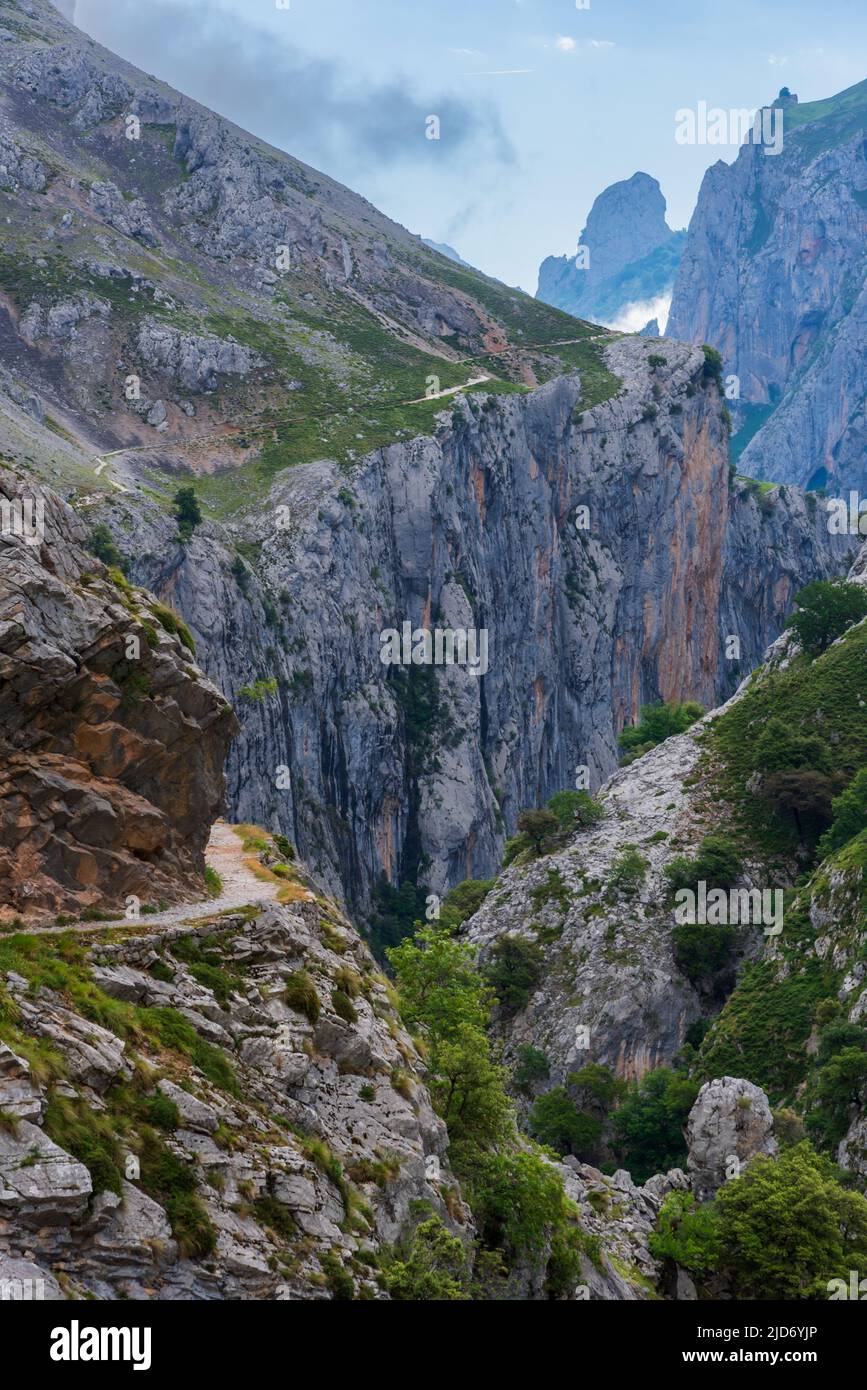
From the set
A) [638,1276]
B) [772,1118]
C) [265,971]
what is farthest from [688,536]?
[265,971]

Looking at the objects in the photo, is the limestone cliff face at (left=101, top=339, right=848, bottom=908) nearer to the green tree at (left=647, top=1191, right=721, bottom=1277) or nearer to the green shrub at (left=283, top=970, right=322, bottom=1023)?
the green tree at (left=647, top=1191, right=721, bottom=1277)

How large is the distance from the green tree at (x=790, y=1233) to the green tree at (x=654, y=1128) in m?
18.7

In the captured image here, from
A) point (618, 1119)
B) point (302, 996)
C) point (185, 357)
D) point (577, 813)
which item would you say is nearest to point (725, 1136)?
point (618, 1119)

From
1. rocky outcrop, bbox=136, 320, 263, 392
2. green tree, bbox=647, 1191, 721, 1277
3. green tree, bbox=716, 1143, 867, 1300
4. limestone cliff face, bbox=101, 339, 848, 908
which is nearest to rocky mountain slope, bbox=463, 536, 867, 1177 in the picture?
green tree, bbox=716, 1143, 867, 1300

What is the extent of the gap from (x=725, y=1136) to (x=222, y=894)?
88.7ft

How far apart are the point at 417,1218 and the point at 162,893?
9.76m

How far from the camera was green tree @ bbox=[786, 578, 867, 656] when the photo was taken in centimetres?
10006

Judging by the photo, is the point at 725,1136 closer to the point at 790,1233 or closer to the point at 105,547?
the point at 790,1233

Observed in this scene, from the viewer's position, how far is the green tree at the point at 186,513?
105 meters

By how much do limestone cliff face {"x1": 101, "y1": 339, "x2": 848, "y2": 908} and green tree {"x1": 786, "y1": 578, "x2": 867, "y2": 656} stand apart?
41.9 m

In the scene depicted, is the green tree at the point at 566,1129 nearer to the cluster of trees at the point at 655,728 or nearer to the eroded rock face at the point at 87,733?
the eroded rock face at the point at 87,733

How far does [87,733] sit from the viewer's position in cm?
3081

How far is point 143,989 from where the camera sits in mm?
27031
